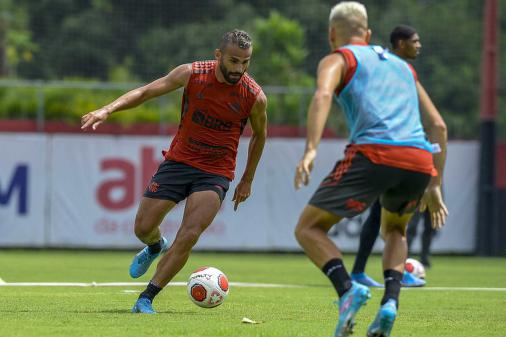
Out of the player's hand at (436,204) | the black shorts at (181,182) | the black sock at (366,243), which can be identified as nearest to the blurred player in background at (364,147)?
the player's hand at (436,204)

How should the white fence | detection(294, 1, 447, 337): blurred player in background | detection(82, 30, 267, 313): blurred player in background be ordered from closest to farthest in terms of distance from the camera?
detection(294, 1, 447, 337): blurred player in background
detection(82, 30, 267, 313): blurred player in background
the white fence

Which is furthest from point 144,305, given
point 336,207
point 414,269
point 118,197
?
point 118,197

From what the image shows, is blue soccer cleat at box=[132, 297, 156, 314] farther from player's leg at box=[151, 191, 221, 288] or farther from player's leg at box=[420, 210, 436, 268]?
player's leg at box=[420, 210, 436, 268]

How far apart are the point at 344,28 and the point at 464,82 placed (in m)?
25.8

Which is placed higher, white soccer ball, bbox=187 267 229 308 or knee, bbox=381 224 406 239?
knee, bbox=381 224 406 239

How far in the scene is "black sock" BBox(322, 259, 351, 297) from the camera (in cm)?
720

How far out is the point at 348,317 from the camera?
695 cm

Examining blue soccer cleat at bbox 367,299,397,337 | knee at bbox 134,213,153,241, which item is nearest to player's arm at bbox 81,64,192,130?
knee at bbox 134,213,153,241

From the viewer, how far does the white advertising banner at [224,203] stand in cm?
2122

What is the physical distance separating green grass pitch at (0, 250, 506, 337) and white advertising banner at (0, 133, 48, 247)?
156 inches

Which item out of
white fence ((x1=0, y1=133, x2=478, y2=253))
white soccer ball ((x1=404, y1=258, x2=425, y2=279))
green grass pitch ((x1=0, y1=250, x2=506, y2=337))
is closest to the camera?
green grass pitch ((x1=0, y1=250, x2=506, y2=337))

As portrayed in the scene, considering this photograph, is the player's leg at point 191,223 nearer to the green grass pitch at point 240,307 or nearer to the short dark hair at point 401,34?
the green grass pitch at point 240,307

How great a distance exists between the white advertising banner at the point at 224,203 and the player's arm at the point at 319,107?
13750 millimetres

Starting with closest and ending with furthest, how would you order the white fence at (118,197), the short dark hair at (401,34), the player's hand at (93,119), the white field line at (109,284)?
1. the player's hand at (93,119)
2. the short dark hair at (401,34)
3. the white field line at (109,284)
4. the white fence at (118,197)
